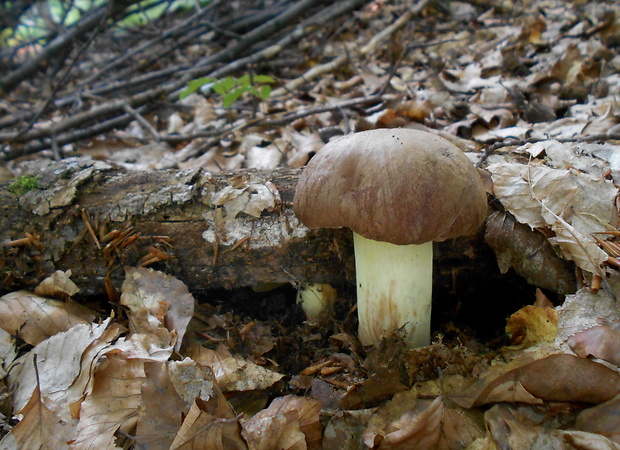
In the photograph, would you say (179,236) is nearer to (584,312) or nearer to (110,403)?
(110,403)

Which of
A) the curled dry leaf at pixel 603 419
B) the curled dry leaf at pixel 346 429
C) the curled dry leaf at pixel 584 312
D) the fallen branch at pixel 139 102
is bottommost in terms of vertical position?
the curled dry leaf at pixel 346 429

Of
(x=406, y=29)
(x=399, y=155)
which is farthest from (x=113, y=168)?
(x=406, y=29)

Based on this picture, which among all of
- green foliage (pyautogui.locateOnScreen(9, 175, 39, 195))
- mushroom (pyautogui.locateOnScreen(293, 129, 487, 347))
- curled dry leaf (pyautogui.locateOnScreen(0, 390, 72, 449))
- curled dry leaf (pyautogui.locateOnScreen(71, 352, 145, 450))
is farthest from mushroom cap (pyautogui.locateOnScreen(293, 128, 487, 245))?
green foliage (pyautogui.locateOnScreen(9, 175, 39, 195))

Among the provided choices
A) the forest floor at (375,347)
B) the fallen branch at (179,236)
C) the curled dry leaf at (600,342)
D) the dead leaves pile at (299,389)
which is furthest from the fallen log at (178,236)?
the curled dry leaf at (600,342)

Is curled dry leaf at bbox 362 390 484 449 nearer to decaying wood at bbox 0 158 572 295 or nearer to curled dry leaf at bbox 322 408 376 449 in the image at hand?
curled dry leaf at bbox 322 408 376 449

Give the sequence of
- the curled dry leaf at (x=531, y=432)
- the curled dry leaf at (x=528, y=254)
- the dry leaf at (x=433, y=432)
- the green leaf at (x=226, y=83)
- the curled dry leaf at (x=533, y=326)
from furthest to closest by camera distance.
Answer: the green leaf at (x=226, y=83)
the curled dry leaf at (x=528, y=254)
the curled dry leaf at (x=533, y=326)
the dry leaf at (x=433, y=432)
the curled dry leaf at (x=531, y=432)

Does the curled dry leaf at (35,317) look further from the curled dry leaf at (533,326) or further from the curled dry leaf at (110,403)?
the curled dry leaf at (533,326)

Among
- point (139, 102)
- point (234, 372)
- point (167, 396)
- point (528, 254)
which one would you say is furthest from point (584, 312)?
point (139, 102)

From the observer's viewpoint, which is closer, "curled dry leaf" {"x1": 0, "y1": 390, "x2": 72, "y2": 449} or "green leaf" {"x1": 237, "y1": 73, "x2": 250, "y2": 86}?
"curled dry leaf" {"x1": 0, "y1": 390, "x2": 72, "y2": 449}

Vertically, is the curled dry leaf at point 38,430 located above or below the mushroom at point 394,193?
below
